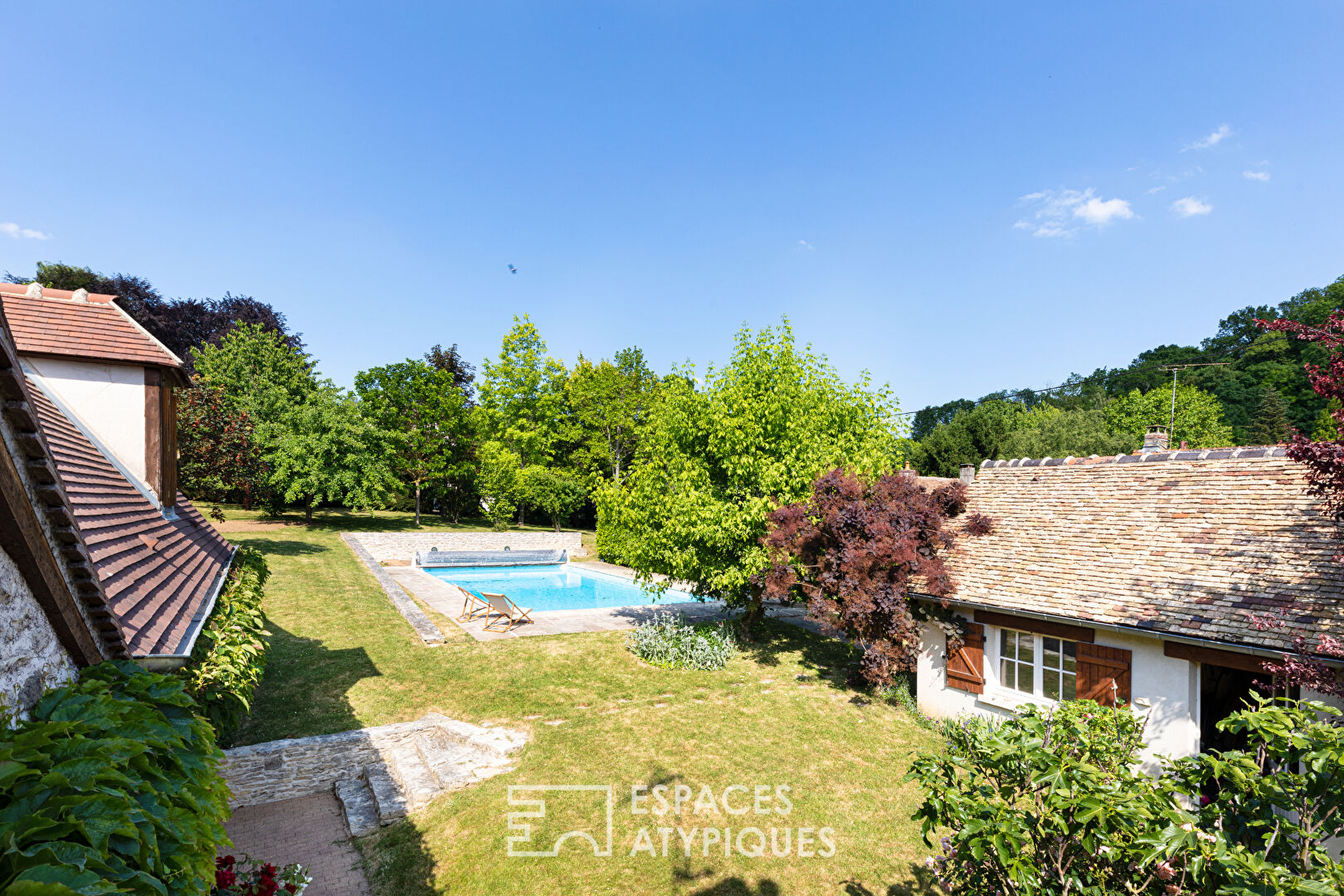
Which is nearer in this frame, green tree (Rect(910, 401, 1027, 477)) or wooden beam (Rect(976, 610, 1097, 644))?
wooden beam (Rect(976, 610, 1097, 644))

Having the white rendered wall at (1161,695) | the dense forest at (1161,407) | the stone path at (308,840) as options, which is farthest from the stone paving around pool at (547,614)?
the dense forest at (1161,407)

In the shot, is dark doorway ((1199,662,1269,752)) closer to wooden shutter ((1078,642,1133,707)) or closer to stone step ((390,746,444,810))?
wooden shutter ((1078,642,1133,707))

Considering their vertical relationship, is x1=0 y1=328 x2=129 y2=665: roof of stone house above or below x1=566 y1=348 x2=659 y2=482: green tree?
below

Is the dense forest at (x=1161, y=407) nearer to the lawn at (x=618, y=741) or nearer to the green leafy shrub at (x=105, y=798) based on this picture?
the lawn at (x=618, y=741)

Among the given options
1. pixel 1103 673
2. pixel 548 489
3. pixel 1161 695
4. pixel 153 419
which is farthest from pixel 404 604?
pixel 1161 695

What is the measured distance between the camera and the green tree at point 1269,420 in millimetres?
45594

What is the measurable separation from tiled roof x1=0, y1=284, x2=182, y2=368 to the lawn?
18.7ft

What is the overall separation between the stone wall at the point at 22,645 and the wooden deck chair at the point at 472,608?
12766mm

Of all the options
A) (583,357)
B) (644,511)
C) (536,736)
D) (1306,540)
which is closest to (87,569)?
(536,736)

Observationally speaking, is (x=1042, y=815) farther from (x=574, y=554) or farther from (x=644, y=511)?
(x=574, y=554)

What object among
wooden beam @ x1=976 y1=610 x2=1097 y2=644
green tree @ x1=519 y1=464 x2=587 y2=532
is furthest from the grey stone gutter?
wooden beam @ x1=976 y1=610 x2=1097 y2=644

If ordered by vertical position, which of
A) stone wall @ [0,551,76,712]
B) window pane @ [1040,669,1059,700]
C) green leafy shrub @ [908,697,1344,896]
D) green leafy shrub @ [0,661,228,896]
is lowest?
window pane @ [1040,669,1059,700]

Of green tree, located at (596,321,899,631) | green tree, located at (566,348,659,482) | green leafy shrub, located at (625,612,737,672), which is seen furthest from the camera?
green tree, located at (566,348,659,482)

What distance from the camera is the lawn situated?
6.09m
